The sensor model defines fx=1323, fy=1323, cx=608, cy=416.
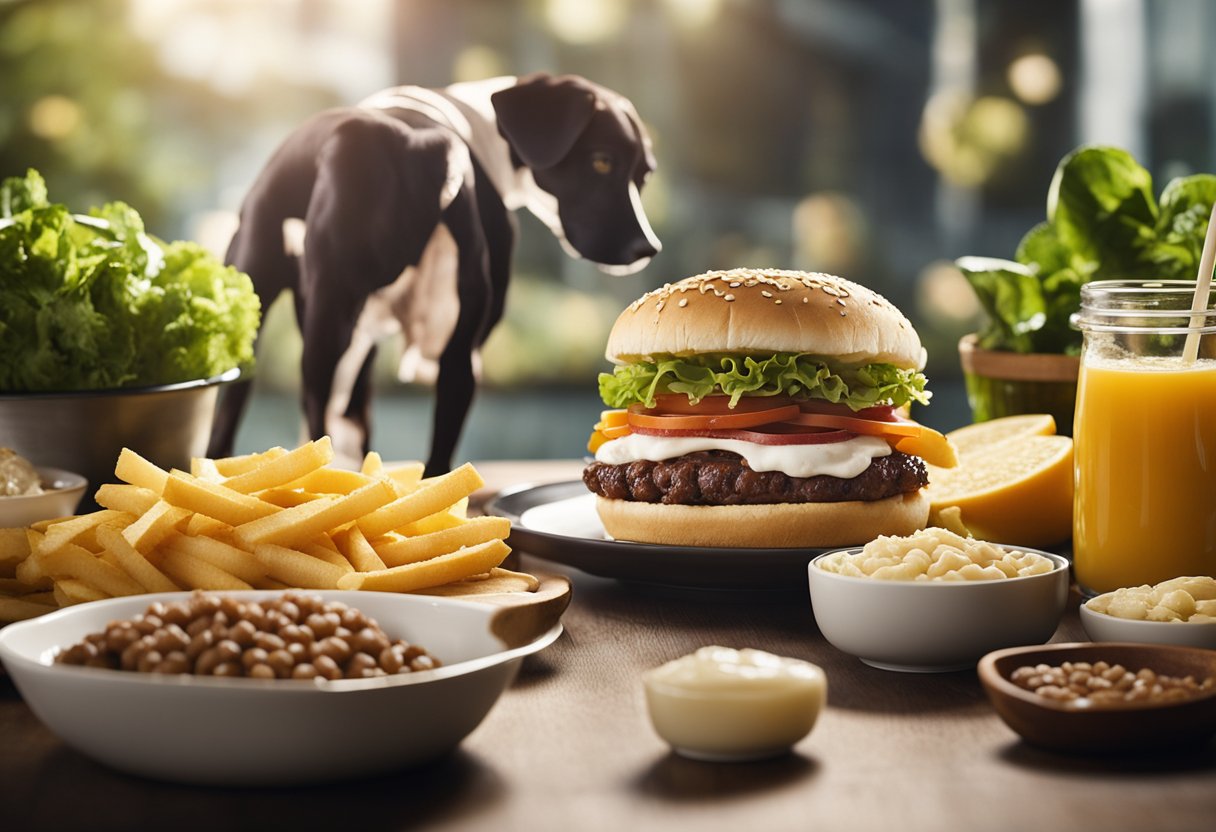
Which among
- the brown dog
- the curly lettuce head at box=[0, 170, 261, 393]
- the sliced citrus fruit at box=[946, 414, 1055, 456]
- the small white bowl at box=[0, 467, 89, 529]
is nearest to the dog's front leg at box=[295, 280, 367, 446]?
the brown dog

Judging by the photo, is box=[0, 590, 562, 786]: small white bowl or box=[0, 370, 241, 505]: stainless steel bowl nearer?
box=[0, 590, 562, 786]: small white bowl

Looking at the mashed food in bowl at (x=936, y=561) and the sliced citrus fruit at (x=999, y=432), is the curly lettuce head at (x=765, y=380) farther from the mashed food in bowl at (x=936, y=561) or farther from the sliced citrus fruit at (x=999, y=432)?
the mashed food in bowl at (x=936, y=561)

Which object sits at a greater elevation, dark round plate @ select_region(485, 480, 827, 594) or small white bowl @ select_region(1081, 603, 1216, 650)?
small white bowl @ select_region(1081, 603, 1216, 650)

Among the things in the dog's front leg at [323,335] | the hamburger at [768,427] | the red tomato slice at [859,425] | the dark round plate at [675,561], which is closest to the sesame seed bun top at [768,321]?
the hamburger at [768,427]

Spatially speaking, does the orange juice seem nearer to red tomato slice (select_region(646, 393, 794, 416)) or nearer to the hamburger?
the hamburger

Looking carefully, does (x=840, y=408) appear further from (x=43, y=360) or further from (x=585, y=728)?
(x=43, y=360)
